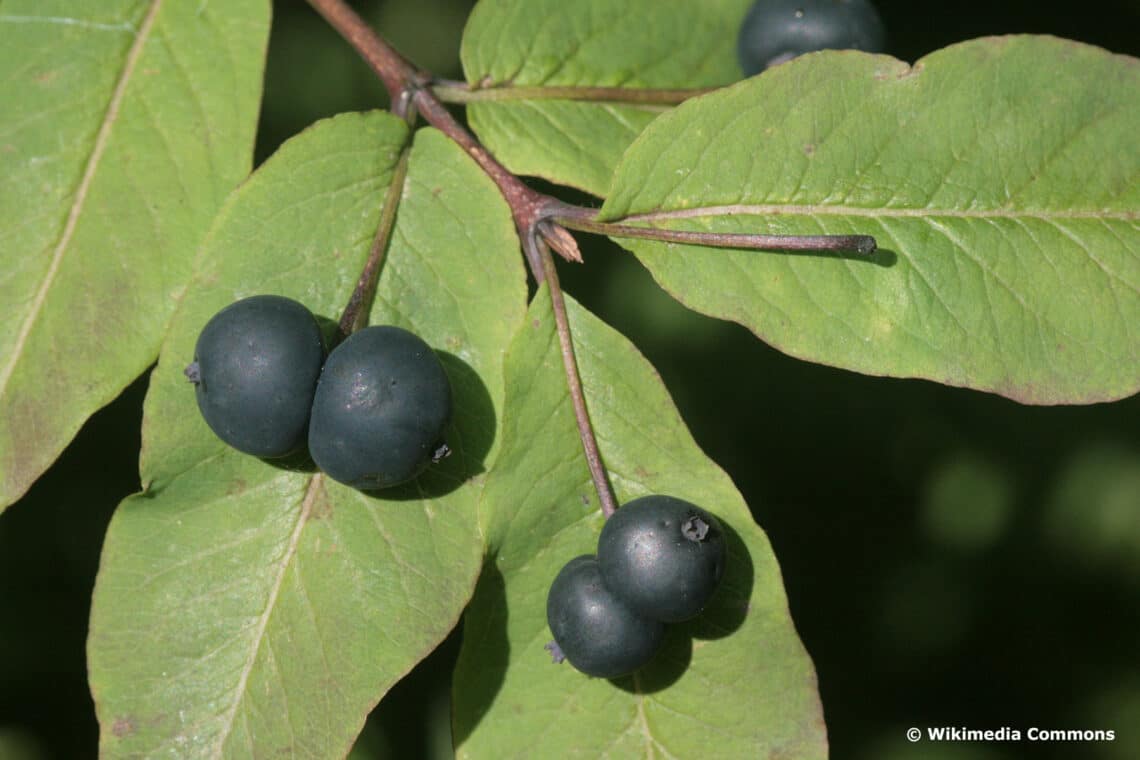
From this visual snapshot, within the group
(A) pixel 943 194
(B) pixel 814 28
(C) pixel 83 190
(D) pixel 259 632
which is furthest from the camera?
(B) pixel 814 28

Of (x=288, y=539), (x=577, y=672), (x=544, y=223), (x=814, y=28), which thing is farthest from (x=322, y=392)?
(x=814, y=28)

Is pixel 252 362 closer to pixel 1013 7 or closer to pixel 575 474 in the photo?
pixel 575 474

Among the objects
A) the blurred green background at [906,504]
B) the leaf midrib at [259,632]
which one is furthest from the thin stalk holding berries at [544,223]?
the blurred green background at [906,504]

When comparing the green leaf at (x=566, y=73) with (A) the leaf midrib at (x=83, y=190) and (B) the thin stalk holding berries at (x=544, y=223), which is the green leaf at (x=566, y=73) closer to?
(B) the thin stalk holding berries at (x=544, y=223)

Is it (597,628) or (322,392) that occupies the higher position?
(322,392)

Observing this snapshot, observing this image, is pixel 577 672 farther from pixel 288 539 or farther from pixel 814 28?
pixel 814 28

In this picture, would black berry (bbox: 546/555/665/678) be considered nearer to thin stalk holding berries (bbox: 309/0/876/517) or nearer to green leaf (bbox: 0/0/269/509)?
thin stalk holding berries (bbox: 309/0/876/517)
